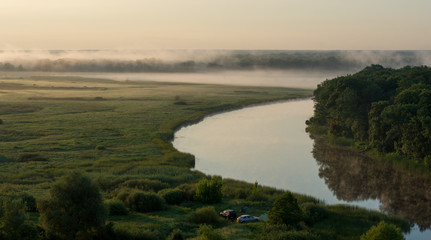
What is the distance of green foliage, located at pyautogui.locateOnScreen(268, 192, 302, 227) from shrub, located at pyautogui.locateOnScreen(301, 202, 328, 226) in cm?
247

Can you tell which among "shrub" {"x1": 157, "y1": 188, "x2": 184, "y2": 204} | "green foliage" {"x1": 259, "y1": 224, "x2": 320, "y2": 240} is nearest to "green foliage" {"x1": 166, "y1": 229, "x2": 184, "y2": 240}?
"green foliage" {"x1": 259, "y1": 224, "x2": 320, "y2": 240}

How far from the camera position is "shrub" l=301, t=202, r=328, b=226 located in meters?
37.5

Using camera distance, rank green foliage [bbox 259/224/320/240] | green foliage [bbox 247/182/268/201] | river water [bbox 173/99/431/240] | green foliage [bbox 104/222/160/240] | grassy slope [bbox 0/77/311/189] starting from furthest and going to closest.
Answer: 1. grassy slope [bbox 0/77/311/189]
2. river water [bbox 173/99/431/240]
3. green foliage [bbox 247/182/268/201]
4. green foliage [bbox 259/224/320/240]
5. green foliage [bbox 104/222/160/240]

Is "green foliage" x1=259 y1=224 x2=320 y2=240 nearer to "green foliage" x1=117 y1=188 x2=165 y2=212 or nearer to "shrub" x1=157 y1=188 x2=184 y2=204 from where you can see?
"green foliage" x1=117 y1=188 x2=165 y2=212

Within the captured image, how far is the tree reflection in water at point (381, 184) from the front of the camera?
45031 millimetres

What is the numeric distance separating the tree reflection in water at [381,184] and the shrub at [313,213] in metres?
9.50

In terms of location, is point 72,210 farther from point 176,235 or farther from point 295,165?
point 295,165

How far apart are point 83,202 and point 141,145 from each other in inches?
1759

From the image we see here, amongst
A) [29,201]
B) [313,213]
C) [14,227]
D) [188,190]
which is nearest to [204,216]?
[188,190]

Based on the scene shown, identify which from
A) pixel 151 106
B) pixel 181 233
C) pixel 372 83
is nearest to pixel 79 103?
pixel 151 106

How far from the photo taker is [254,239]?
3234 centimetres

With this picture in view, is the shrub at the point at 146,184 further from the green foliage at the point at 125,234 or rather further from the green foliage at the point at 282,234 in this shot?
the green foliage at the point at 282,234

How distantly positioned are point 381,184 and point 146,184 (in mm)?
28925

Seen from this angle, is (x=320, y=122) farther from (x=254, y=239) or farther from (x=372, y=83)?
(x=254, y=239)
